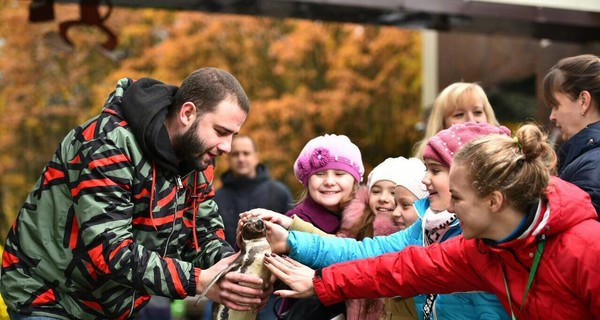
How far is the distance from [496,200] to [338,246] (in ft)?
3.41

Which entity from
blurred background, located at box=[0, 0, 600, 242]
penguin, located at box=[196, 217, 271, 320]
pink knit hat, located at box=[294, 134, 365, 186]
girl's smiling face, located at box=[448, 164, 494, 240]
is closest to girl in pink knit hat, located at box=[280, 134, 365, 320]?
pink knit hat, located at box=[294, 134, 365, 186]

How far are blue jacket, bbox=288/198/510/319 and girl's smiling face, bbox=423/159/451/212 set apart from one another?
109mm

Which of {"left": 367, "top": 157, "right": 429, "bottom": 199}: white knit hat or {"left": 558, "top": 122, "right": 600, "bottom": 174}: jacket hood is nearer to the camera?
{"left": 558, "top": 122, "right": 600, "bottom": 174}: jacket hood

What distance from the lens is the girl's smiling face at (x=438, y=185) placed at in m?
3.96

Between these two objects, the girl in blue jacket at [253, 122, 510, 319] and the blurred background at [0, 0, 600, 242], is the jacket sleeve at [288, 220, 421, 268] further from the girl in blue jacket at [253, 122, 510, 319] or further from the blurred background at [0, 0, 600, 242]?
the blurred background at [0, 0, 600, 242]

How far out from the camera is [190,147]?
378 cm

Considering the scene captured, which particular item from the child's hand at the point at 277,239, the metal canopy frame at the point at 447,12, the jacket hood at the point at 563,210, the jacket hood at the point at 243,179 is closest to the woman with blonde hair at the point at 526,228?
the jacket hood at the point at 563,210

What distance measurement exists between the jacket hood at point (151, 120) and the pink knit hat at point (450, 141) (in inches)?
46.7

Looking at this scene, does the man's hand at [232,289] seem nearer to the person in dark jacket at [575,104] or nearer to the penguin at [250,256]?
the penguin at [250,256]

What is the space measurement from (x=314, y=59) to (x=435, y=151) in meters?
13.7

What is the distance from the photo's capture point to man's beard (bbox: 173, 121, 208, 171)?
377cm

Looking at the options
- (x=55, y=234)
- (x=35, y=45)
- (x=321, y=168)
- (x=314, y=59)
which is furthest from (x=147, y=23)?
(x=55, y=234)

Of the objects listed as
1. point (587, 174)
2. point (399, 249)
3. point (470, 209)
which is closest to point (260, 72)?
point (399, 249)

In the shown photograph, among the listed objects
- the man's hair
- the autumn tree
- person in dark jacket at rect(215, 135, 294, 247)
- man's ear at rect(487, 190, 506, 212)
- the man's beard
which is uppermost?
the man's hair
